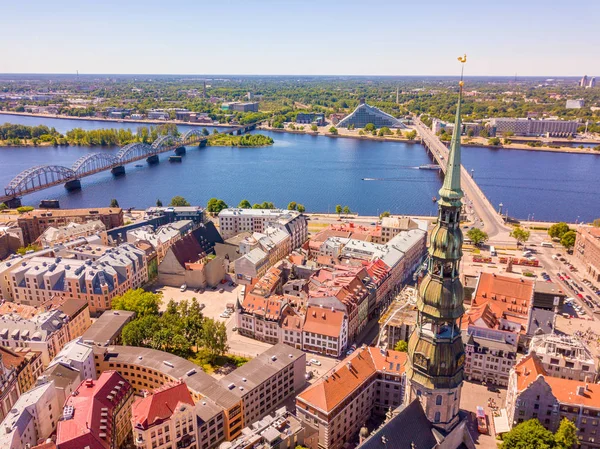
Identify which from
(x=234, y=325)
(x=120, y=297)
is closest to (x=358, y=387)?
(x=234, y=325)

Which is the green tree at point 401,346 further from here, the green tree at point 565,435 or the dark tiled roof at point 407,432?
the dark tiled roof at point 407,432

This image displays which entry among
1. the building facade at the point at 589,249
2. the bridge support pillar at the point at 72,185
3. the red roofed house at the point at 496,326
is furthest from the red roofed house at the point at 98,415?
the bridge support pillar at the point at 72,185

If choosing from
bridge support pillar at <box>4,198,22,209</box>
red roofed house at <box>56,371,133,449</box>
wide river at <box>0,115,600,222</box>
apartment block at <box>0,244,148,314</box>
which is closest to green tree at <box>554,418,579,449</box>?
red roofed house at <box>56,371,133,449</box>

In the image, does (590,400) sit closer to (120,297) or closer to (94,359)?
(94,359)

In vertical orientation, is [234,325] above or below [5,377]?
below

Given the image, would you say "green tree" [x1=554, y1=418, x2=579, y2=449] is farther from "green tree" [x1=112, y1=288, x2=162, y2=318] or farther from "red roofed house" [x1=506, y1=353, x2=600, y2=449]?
"green tree" [x1=112, y1=288, x2=162, y2=318]

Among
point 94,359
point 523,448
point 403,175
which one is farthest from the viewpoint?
point 403,175
